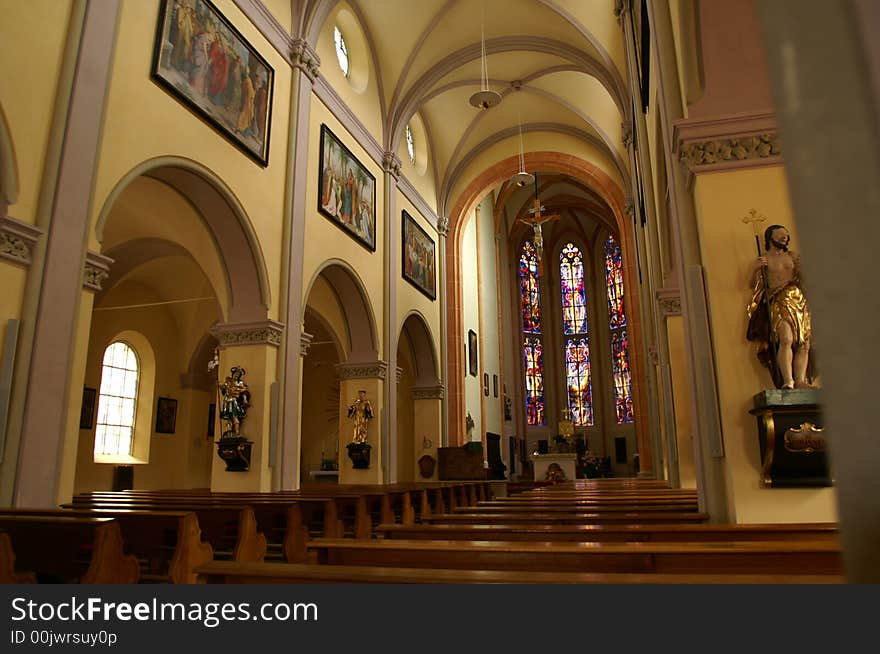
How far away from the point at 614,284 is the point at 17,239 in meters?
25.1

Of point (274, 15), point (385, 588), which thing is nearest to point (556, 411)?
point (274, 15)

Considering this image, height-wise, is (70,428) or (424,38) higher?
(424,38)

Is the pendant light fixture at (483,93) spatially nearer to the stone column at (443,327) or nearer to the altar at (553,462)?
the stone column at (443,327)

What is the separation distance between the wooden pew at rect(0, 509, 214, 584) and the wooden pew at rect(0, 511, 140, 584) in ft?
1.06

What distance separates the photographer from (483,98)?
12094 mm

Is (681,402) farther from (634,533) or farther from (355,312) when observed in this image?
(355,312)

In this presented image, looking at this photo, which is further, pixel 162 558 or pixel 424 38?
pixel 424 38

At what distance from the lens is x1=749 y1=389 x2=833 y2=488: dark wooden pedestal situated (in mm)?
3941

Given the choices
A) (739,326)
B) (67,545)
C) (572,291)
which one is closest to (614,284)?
(572,291)

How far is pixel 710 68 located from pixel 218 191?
6.51 metres

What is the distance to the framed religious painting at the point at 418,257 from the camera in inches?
618

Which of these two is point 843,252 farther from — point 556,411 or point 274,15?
point 556,411

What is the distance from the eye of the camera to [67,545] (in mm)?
3930

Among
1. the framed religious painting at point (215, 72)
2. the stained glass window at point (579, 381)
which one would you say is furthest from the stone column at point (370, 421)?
the stained glass window at point (579, 381)
